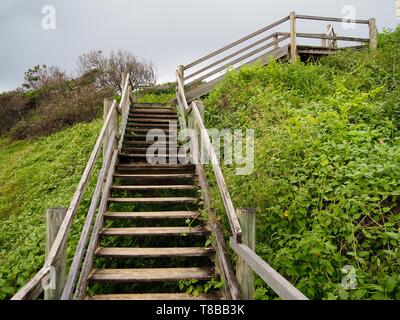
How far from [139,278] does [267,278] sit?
5.86 feet

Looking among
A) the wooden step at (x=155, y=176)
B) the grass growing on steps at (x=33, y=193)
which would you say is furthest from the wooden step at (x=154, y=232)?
the wooden step at (x=155, y=176)

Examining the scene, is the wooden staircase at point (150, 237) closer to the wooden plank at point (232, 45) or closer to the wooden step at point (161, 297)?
the wooden step at point (161, 297)

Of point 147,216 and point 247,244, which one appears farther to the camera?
point 147,216

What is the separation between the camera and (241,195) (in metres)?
4.42

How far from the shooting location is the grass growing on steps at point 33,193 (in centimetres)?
468

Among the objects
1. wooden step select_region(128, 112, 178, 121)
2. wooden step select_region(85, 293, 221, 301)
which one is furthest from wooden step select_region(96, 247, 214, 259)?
wooden step select_region(128, 112, 178, 121)

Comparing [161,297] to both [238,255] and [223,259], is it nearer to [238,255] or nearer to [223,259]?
[223,259]

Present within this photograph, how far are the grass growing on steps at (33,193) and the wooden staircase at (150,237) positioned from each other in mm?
743

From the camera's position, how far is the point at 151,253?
13.2 feet

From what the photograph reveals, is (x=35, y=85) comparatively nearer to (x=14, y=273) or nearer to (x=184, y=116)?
(x=184, y=116)

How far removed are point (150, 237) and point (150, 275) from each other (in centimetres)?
110

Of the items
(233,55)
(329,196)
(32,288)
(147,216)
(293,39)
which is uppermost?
(293,39)

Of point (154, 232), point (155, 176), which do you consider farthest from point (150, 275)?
point (155, 176)

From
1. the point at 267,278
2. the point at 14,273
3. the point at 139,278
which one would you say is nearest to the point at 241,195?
the point at 139,278
